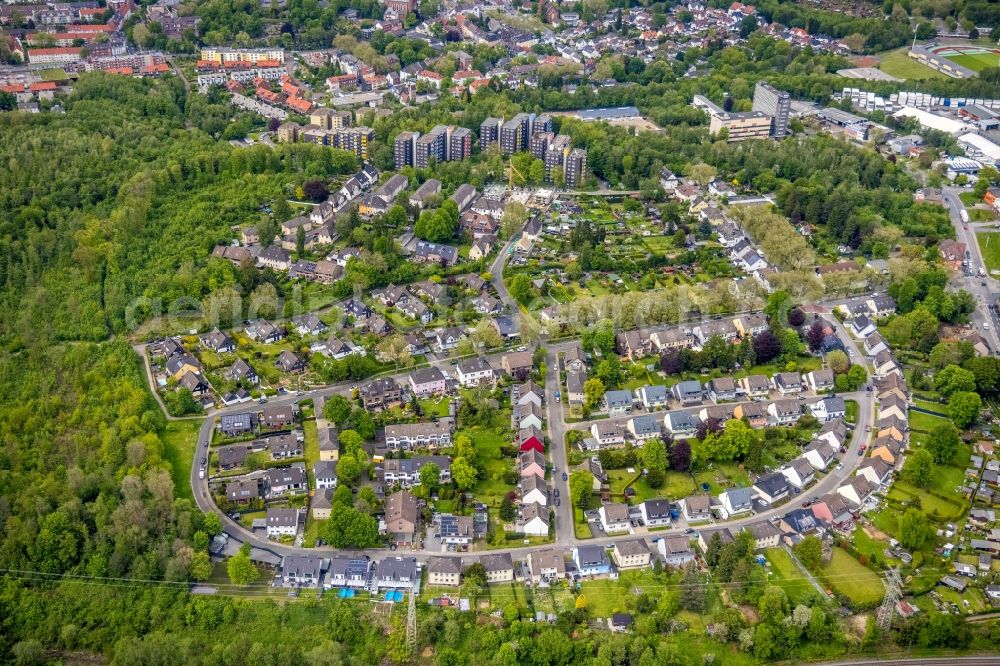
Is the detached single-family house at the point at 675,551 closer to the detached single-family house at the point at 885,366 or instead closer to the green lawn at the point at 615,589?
the green lawn at the point at 615,589

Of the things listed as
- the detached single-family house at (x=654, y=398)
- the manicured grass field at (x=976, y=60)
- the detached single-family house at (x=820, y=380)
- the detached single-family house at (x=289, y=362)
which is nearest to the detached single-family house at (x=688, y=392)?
the detached single-family house at (x=654, y=398)

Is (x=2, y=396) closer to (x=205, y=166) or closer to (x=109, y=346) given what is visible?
(x=109, y=346)

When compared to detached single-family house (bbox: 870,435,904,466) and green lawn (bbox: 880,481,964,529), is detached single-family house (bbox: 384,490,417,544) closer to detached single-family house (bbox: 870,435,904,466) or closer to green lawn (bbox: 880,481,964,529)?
green lawn (bbox: 880,481,964,529)

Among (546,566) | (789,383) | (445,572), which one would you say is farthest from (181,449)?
(789,383)

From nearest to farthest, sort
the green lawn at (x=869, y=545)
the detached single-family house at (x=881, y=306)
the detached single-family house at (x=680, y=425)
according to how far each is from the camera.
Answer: the green lawn at (x=869, y=545) < the detached single-family house at (x=680, y=425) < the detached single-family house at (x=881, y=306)

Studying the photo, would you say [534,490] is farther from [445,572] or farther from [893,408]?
[893,408]
